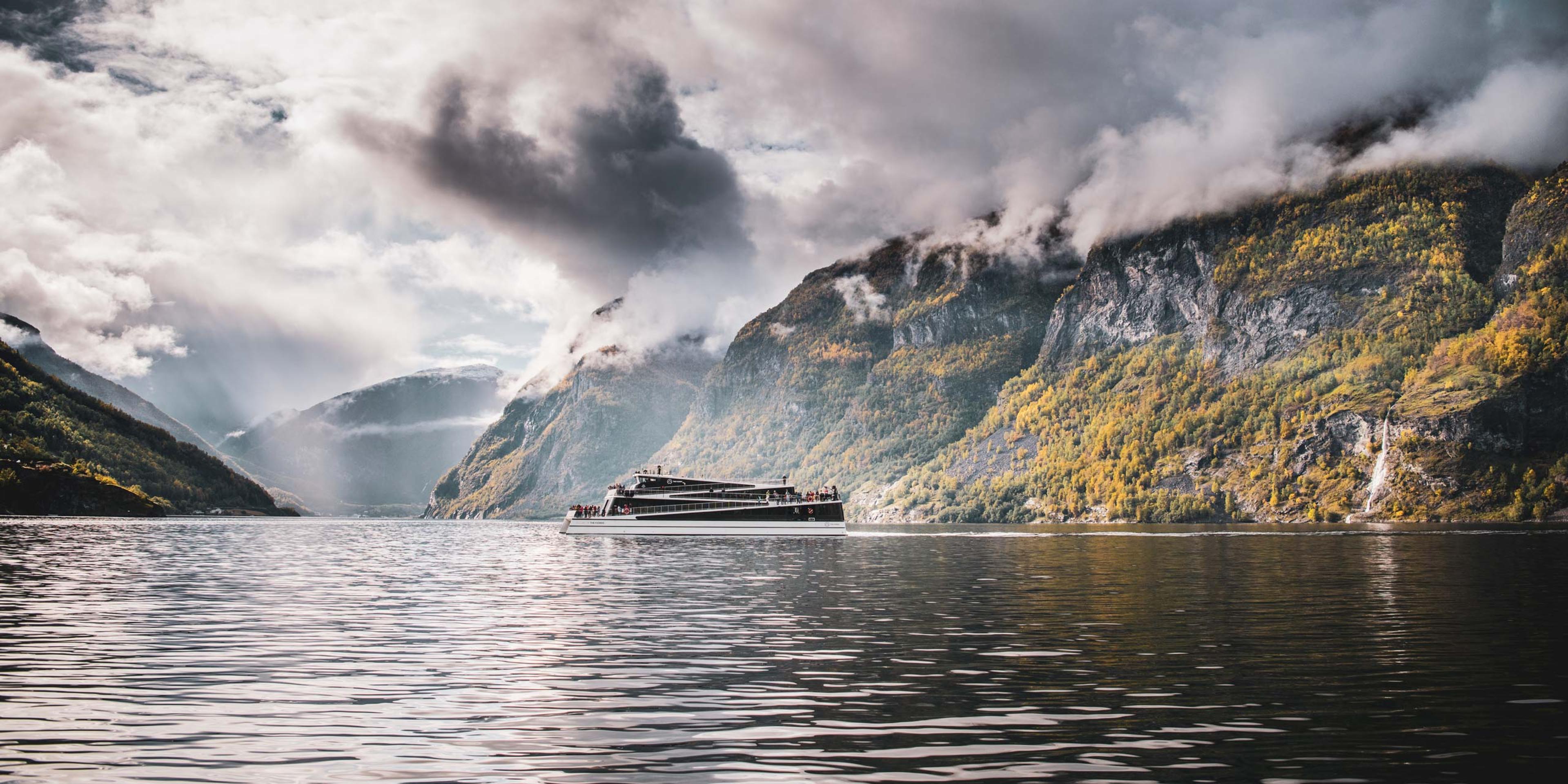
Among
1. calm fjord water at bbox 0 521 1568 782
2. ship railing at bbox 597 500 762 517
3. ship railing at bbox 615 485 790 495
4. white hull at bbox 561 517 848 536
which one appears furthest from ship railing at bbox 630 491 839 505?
calm fjord water at bbox 0 521 1568 782

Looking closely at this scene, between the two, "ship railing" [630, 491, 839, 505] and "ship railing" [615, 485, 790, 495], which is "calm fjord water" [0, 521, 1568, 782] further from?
"ship railing" [615, 485, 790, 495]

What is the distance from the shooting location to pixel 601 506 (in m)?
175

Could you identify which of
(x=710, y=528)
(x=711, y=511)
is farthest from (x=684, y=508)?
(x=710, y=528)

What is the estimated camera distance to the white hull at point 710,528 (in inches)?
6255

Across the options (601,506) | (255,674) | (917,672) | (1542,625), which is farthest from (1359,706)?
(601,506)

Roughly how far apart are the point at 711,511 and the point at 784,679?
136056 millimetres

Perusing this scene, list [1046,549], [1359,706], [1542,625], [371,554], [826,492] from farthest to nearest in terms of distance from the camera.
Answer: [826,492]
[1046,549]
[371,554]
[1542,625]
[1359,706]

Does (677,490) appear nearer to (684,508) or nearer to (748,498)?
(684,508)

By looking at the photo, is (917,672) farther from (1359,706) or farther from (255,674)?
(255,674)

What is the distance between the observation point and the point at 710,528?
160 m

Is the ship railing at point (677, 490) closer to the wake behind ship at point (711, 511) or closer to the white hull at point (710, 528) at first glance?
the wake behind ship at point (711, 511)

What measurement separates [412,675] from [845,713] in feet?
42.9

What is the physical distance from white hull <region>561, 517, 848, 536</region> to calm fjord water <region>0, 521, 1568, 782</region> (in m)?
94.7

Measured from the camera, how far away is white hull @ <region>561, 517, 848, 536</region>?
158875 mm
